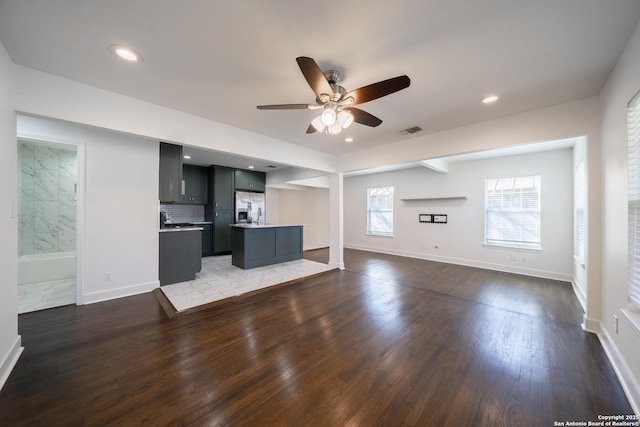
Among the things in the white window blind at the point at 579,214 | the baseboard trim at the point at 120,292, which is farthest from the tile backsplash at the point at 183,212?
the white window blind at the point at 579,214

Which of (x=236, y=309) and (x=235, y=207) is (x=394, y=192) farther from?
(x=236, y=309)

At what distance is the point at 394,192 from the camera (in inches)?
268

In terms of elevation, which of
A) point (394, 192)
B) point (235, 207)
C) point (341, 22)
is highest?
point (341, 22)

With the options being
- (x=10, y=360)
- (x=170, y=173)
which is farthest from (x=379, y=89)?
(x=10, y=360)

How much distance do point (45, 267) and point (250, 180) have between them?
4458mm

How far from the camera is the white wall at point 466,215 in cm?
435

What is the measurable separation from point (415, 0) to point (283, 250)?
494cm

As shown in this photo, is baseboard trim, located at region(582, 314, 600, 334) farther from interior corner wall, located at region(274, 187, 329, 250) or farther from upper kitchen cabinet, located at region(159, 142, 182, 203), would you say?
interior corner wall, located at region(274, 187, 329, 250)

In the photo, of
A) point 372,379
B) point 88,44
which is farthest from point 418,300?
point 88,44

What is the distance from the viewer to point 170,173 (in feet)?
12.4

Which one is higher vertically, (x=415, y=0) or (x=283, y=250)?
(x=415, y=0)

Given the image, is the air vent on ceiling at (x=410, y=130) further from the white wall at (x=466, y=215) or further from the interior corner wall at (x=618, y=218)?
the white wall at (x=466, y=215)

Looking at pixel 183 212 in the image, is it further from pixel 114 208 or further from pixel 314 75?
pixel 314 75

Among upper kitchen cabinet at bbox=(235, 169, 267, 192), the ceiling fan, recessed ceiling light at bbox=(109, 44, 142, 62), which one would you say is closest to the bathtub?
upper kitchen cabinet at bbox=(235, 169, 267, 192)
